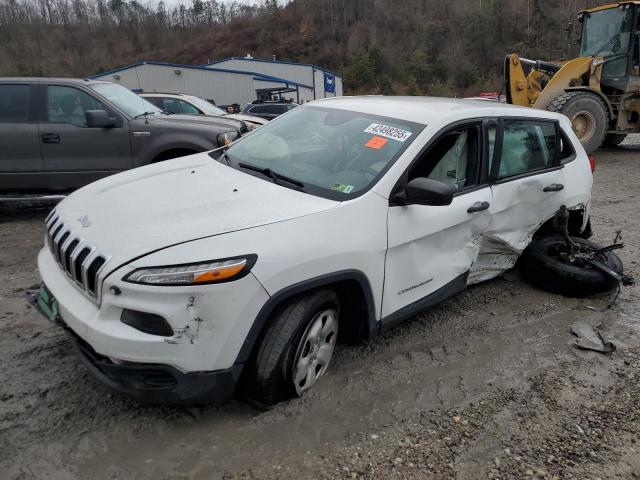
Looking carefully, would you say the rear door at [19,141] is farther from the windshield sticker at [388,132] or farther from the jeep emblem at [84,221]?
the windshield sticker at [388,132]

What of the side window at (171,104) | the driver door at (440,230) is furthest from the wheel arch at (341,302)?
the side window at (171,104)

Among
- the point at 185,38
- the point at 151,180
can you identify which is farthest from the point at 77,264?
the point at 185,38

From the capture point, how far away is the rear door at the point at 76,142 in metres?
5.72

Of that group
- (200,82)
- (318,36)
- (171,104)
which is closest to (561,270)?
(171,104)

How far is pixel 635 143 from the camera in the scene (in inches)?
562

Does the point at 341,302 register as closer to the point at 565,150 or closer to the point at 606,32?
the point at 565,150

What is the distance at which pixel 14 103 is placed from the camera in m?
5.71

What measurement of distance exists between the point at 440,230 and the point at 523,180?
1.13 m

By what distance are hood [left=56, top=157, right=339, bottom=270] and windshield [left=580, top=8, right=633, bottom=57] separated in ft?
37.1

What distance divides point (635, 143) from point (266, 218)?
50.1ft

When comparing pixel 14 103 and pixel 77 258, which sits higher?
pixel 14 103

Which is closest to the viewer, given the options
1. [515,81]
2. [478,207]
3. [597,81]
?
[478,207]

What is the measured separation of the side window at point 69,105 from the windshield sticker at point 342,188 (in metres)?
4.15

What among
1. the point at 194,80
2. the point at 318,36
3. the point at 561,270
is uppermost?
the point at 318,36
